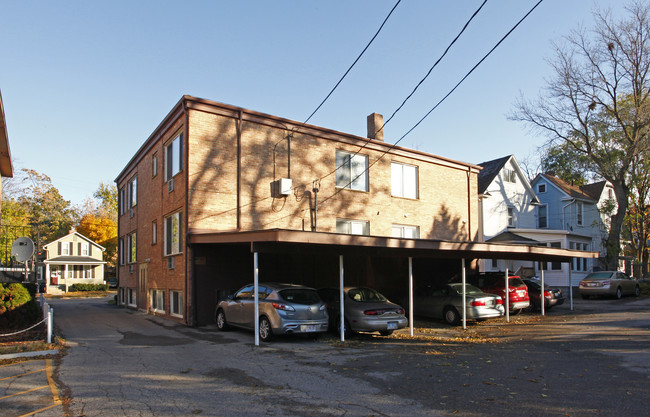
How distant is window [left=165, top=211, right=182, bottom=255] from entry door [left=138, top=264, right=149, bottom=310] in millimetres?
3282

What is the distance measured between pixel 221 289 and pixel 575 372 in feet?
35.3

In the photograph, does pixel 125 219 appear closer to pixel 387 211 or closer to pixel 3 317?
pixel 3 317

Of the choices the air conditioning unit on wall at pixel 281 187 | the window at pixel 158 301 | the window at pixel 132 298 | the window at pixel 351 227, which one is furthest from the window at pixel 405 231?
the window at pixel 132 298

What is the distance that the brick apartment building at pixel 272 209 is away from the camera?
50.8 ft

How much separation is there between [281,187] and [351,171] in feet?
13.1

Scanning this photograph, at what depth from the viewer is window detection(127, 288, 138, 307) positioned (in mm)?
23081

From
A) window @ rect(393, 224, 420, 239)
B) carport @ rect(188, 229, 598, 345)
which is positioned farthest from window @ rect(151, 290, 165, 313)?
window @ rect(393, 224, 420, 239)

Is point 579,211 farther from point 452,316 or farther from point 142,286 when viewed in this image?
point 142,286

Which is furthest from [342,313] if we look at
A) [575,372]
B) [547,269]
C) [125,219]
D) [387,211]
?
[547,269]

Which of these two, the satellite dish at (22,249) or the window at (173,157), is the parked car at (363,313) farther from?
the satellite dish at (22,249)

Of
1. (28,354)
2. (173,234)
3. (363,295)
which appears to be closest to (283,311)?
(363,295)

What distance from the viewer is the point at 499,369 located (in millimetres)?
8891

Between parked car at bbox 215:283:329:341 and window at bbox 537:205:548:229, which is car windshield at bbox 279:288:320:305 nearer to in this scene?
parked car at bbox 215:283:329:341

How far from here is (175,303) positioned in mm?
17375
